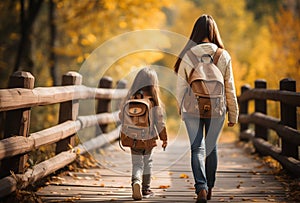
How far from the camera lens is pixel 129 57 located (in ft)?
59.8

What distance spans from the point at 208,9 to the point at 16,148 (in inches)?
1087

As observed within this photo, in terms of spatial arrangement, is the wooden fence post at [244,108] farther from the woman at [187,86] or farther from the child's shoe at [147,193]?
the woman at [187,86]

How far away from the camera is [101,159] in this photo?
8.73 meters

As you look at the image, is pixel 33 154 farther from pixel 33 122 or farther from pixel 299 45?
pixel 299 45

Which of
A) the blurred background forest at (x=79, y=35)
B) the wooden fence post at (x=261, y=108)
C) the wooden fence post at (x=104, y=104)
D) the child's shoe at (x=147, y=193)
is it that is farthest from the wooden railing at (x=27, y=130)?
the blurred background forest at (x=79, y=35)

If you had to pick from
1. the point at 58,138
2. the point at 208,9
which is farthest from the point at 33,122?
the point at 208,9

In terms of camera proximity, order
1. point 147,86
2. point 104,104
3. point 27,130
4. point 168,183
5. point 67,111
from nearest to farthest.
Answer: point 27,130 → point 147,86 → point 168,183 → point 67,111 → point 104,104

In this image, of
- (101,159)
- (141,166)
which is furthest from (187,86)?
(101,159)

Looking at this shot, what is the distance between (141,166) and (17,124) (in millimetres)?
1384

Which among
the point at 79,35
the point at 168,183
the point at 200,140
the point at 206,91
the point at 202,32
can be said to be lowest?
the point at 168,183

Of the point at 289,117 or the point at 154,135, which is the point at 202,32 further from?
the point at 289,117

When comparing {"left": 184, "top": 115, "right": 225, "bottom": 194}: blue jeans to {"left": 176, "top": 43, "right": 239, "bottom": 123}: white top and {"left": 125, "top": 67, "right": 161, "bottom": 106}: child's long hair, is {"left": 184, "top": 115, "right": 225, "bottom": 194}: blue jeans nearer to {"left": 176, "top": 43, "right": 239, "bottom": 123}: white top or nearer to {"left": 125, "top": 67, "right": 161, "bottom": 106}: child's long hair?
{"left": 176, "top": 43, "right": 239, "bottom": 123}: white top

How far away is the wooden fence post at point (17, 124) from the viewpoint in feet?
17.3

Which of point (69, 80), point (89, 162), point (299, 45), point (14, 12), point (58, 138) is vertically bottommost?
point (89, 162)
